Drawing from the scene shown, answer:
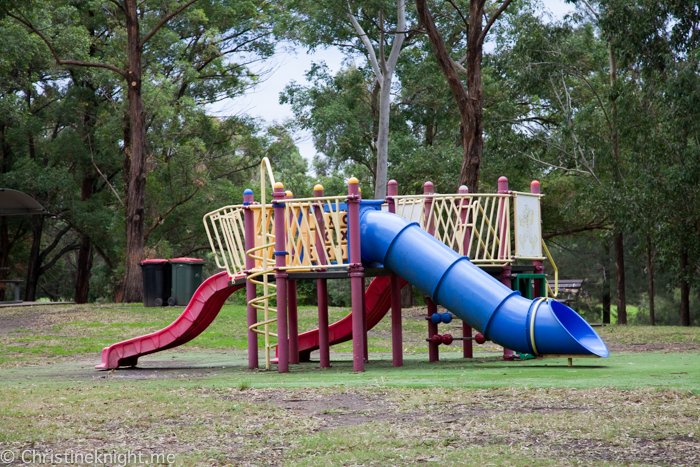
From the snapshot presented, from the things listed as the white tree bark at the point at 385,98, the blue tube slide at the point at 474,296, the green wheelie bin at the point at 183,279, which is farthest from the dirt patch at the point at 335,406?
the white tree bark at the point at 385,98

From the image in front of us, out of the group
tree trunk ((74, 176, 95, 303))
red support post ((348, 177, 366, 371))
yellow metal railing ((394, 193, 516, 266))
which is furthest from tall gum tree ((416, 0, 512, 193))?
tree trunk ((74, 176, 95, 303))

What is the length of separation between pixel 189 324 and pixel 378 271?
10.3 ft

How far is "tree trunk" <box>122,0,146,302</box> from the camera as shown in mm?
26000

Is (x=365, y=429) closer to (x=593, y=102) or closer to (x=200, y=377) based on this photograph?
(x=200, y=377)

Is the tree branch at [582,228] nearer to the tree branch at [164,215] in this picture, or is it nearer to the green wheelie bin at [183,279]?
the tree branch at [164,215]

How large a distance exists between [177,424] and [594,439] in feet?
10.3

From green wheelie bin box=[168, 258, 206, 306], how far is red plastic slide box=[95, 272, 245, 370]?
39.5ft

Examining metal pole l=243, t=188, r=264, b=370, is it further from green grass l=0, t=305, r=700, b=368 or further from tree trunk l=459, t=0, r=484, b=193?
tree trunk l=459, t=0, r=484, b=193

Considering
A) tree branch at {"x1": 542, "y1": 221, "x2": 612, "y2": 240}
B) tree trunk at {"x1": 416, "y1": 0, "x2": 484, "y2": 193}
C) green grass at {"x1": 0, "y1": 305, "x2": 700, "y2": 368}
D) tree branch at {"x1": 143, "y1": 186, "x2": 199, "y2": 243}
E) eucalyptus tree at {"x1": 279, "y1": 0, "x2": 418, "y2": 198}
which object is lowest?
green grass at {"x1": 0, "y1": 305, "x2": 700, "y2": 368}

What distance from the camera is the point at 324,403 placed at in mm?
6969

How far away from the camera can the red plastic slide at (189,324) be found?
39.0ft

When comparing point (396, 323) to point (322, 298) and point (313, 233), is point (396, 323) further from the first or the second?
point (313, 233)

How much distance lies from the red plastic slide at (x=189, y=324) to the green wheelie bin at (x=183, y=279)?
12.1 meters

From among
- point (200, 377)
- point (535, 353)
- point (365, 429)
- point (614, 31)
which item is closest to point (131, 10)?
point (614, 31)
